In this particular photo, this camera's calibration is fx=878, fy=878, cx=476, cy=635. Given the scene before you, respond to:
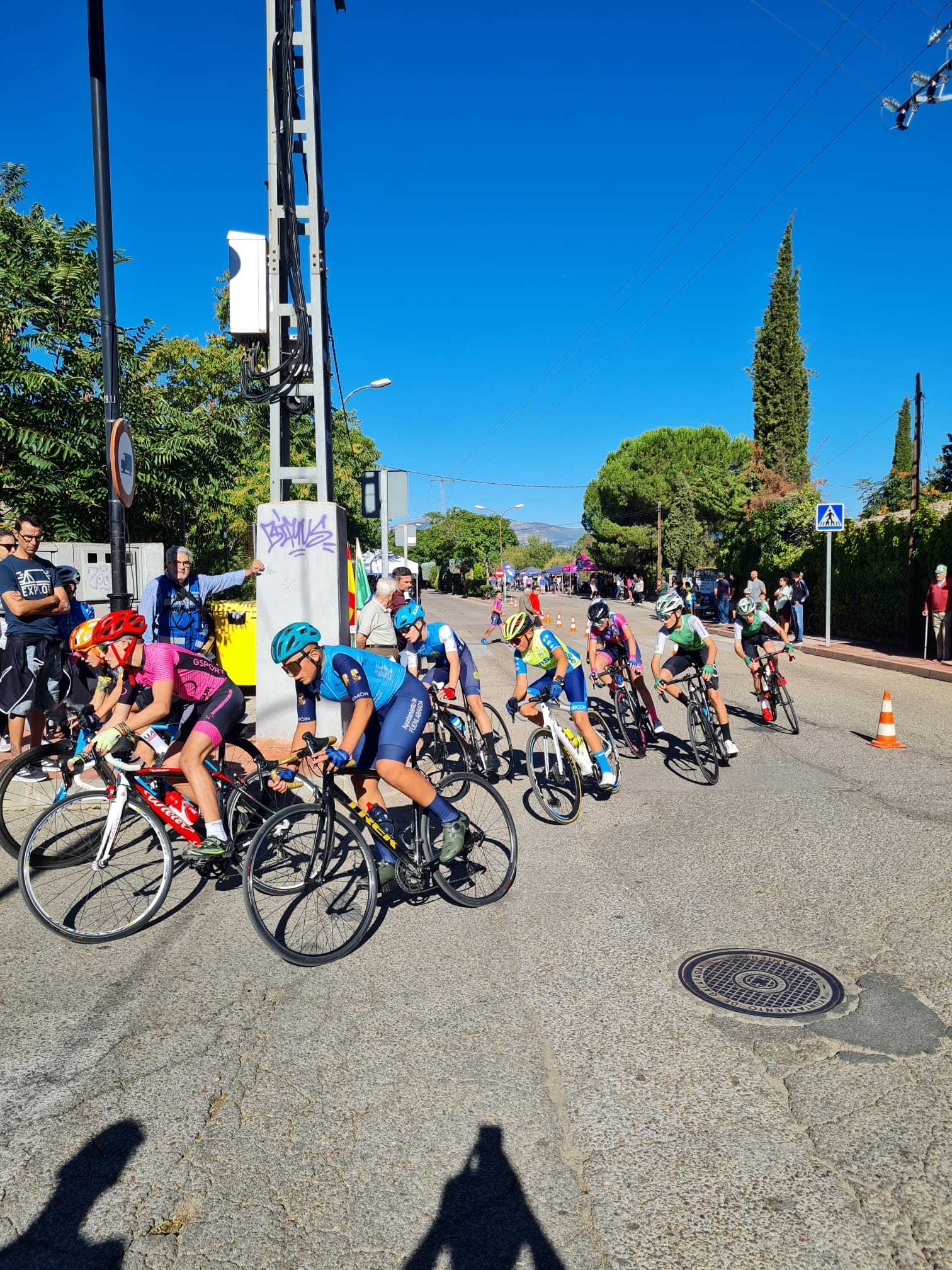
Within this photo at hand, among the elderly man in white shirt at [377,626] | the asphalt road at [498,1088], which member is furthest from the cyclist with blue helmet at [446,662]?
the asphalt road at [498,1088]

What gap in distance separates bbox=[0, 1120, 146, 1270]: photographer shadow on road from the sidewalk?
1611cm

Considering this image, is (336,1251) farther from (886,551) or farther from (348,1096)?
(886,551)

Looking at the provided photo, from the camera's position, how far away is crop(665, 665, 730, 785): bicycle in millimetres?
8289

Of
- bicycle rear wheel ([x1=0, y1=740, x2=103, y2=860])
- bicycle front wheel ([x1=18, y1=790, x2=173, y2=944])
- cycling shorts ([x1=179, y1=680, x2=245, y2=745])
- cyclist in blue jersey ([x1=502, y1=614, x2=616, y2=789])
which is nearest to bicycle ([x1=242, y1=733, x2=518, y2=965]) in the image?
bicycle front wheel ([x1=18, y1=790, x2=173, y2=944])

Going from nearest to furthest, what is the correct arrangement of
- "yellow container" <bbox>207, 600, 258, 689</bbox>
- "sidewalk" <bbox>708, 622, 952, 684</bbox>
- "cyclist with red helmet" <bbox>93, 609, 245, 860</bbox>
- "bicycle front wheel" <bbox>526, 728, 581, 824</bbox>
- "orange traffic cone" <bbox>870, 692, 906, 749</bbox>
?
1. "cyclist with red helmet" <bbox>93, 609, 245, 860</bbox>
2. "bicycle front wheel" <bbox>526, 728, 581, 824</bbox>
3. "orange traffic cone" <bbox>870, 692, 906, 749</bbox>
4. "yellow container" <bbox>207, 600, 258, 689</bbox>
5. "sidewalk" <bbox>708, 622, 952, 684</bbox>

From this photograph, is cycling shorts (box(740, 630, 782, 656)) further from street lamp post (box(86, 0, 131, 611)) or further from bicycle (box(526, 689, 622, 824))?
street lamp post (box(86, 0, 131, 611))

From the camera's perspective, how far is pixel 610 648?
9547 millimetres

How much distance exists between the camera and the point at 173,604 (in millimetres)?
7410

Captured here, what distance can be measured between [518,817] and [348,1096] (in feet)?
13.5

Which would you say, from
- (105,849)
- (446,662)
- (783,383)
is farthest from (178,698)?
(783,383)

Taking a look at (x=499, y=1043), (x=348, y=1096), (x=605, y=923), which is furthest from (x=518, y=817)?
(x=348, y=1096)

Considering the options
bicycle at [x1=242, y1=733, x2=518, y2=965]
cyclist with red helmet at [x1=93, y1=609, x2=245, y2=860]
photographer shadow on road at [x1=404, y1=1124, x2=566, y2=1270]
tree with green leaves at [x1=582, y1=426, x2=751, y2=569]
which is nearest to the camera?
photographer shadow on road at [x1=404, y1=1124, x2=566, y2=1270]

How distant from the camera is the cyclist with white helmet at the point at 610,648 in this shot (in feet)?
30.5

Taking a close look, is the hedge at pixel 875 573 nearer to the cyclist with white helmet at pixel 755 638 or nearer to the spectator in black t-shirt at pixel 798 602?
the spectator in black t-shirt at pixel 798 602
